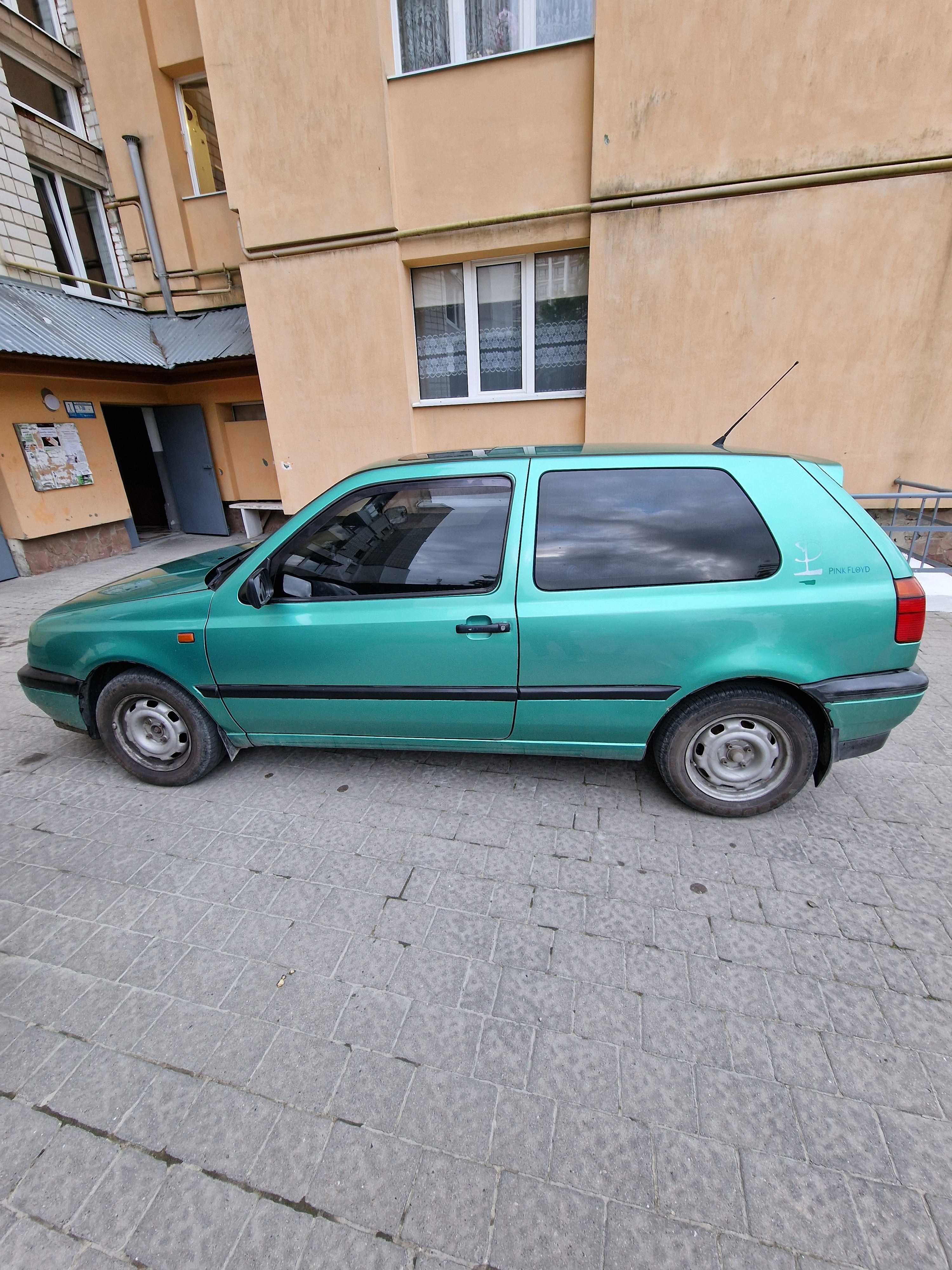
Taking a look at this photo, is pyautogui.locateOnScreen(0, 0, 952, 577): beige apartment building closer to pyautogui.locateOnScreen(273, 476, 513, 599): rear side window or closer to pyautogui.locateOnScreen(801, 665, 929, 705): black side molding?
pyautogui.locateOnScreen(273, 476, 513, 599): rear side window

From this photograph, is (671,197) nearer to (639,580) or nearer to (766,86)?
(766,86)

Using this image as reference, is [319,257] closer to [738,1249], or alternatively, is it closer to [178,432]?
[178,432]

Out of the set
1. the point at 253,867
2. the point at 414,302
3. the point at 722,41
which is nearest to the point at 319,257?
the point at 414,302

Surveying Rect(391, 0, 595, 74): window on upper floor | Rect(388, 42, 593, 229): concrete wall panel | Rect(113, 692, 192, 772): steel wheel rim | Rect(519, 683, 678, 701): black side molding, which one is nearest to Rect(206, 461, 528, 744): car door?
Rect(519, 683, 678, 701): black side molding

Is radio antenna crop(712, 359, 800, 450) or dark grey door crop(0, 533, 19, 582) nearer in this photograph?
radio antenna crop(712, 359, 800, 450)

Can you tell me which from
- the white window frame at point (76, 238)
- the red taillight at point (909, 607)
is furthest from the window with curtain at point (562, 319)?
the white window frame at point (76, 238)

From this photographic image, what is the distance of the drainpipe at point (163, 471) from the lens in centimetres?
975

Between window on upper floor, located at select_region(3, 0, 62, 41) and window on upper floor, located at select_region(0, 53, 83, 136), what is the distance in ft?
2.13

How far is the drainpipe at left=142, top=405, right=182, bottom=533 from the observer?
9.75 meters

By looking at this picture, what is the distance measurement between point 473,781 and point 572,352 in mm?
5441

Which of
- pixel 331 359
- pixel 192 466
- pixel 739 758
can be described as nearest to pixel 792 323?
pixel 331 359

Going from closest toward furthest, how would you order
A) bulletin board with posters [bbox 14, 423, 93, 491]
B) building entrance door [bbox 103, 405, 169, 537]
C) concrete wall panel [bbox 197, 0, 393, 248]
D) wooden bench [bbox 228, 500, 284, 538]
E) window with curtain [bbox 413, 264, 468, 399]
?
concrete wall panel [bbox 197, 0, 393, 248], window with curtain [bbox 413, 264, 468, 399], bulletin board with posters [bbox 14, 423, 93, 491], wooden bench [bbox 228, 500, 284, 538], building entrance door [bbox 103, 405, 169, 537]

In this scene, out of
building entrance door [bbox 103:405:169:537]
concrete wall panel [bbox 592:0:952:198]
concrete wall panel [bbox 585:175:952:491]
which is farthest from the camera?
building entrance door [bbox 103:405:169:537]

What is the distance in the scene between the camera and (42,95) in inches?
341
